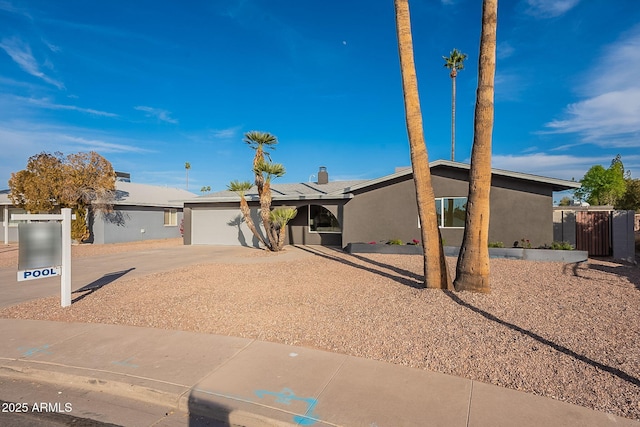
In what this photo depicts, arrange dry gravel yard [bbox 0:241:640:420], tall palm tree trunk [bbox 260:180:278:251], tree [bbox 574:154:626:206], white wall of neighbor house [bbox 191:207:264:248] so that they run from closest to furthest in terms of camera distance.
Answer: dry gravel yard [bbox 0:241:640:420]
tall palm tree trunk [bbox 260:180:278:251]
white wall of neighbor house [bbox 191:207:264:248]
tree [bbox 574:154:626:206]

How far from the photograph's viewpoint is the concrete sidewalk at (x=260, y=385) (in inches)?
123

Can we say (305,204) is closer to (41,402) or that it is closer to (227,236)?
(227,236)

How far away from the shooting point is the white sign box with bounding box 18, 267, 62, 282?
6.28m

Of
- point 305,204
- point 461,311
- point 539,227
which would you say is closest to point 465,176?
point 539,227

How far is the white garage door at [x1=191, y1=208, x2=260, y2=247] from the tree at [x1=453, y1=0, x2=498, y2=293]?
13.6 metres

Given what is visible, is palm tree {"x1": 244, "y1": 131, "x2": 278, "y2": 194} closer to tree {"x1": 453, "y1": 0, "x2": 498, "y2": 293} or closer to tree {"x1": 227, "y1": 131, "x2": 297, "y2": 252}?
tree {"x1": 227, "y1": 131, "x2": 297, "y2": 252}

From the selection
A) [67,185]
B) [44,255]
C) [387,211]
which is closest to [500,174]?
[387,211]

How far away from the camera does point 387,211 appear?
15.5m

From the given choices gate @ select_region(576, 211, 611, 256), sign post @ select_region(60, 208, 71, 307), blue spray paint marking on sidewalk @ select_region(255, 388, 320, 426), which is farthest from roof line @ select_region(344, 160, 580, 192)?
sign post @ select_region(60, 208, 71, 307)

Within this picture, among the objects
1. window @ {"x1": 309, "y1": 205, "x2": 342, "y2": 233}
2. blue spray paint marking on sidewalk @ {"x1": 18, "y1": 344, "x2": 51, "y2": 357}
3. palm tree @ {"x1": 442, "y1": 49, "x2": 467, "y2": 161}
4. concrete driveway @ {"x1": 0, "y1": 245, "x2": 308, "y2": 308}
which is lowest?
blue spray paint marking on sidewalk @ {"x1": 18, "y1": 344, "x2": 51, "y2": 357}

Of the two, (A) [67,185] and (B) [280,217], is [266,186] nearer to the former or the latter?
(B) [280,217]

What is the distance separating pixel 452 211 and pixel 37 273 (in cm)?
1355

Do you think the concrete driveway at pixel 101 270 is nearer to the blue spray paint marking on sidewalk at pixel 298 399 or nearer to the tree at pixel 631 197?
the blue spray paint marking on sidewalk at pixel 298 399

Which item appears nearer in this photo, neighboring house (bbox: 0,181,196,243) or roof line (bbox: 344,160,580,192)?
roof line (bbox: 344,160,580,192)
